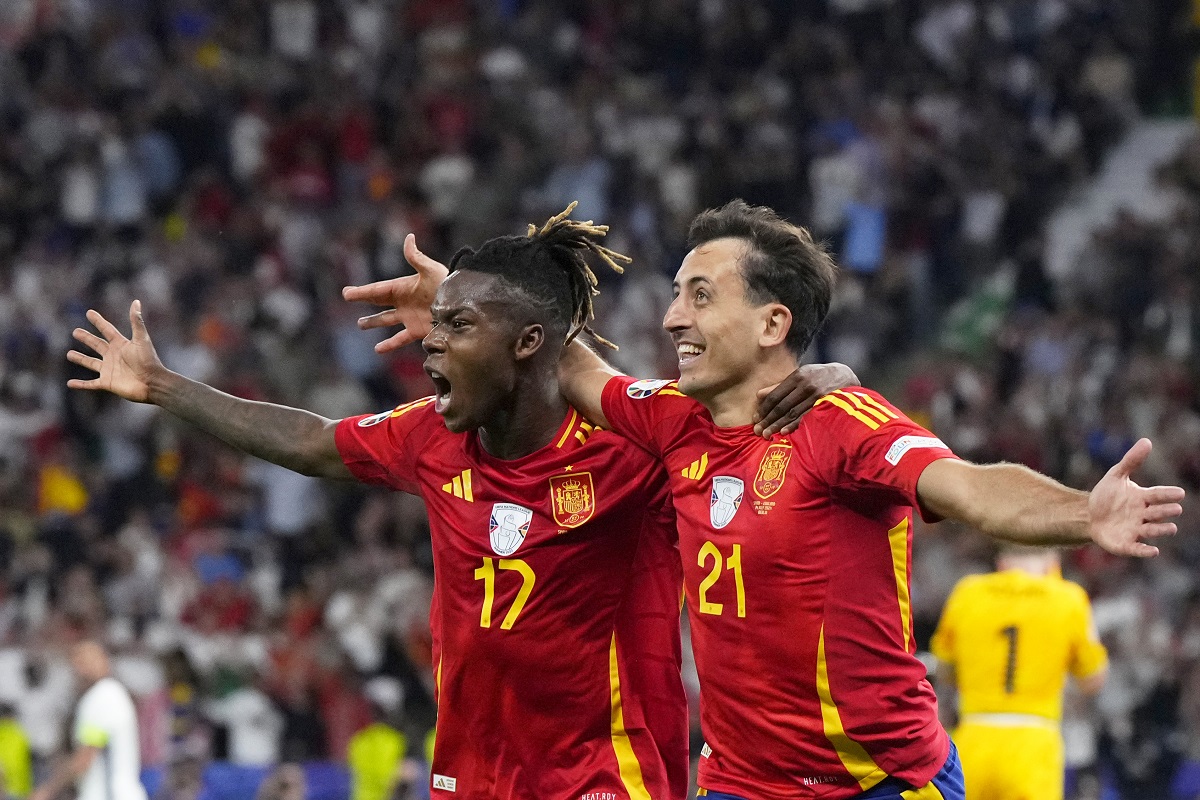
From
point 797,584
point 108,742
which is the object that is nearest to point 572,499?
point 797,584

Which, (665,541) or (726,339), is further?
(665,541)

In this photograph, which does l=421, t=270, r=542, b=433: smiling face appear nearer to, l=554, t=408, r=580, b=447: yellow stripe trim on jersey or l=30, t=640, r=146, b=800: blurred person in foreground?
l=554, t=408, r=580, b=447: yellow stripe trim on jersey

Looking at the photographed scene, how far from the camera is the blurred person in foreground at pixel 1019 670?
8.74 meters

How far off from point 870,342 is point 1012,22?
4090mm

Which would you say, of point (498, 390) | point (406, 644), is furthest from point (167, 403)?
point (406, 644)

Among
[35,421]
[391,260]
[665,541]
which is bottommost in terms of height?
[665,541]

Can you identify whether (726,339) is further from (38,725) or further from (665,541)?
(38,725)

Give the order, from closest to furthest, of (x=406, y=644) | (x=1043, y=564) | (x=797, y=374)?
(x=797, y=374) < (x=1043, y=564) < (x=406, y=644)

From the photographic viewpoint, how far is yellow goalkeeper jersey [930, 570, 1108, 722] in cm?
877

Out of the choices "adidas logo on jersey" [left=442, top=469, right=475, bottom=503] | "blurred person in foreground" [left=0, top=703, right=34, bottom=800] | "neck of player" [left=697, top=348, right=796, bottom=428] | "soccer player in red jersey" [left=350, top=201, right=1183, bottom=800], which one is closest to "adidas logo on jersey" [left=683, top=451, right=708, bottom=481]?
"soccer player in red jersey" [left=350, top=201, right=1183, bottom=800]

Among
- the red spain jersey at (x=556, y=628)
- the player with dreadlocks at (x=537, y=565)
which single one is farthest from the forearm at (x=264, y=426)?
the red spain jersey at (x=556, y=628)

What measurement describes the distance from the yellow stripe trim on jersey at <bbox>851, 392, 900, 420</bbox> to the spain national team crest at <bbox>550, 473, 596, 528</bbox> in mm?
867

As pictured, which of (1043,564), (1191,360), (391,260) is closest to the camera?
(1043,564)

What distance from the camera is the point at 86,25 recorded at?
1761cm
